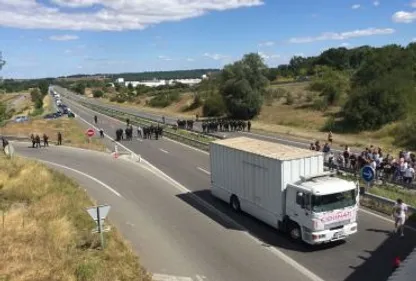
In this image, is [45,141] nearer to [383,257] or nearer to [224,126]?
[224,126]

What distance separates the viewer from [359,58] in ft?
444

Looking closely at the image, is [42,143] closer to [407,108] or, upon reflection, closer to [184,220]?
[184,220]

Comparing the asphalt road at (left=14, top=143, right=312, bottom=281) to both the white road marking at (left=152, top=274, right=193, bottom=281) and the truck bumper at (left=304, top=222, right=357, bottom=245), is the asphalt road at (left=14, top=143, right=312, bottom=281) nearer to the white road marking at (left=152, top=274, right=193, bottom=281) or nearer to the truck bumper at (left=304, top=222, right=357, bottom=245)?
the white road marking at (left=152, top=274, right=193, bottom=281)

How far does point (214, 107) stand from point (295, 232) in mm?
68105

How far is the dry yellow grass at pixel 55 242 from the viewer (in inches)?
478

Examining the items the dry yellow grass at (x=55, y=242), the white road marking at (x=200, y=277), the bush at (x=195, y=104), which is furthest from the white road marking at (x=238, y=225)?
the bush at (x=195, y=104)

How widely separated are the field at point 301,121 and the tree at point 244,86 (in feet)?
7.34

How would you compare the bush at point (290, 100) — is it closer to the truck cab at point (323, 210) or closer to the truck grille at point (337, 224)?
the truck cab at point (323, 210)

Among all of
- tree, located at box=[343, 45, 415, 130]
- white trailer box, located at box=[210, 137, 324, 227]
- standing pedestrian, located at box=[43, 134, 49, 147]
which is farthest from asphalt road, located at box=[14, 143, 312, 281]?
tree, located at box=[343, 45, 415, 130]

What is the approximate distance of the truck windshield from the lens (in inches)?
567

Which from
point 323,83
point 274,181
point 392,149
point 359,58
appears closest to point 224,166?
point 274,181

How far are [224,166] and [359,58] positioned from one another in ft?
409

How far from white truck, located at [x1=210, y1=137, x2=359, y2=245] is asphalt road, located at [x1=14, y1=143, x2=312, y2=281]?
3.92 feet

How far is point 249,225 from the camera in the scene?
17531 millimetres
